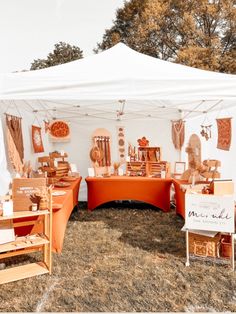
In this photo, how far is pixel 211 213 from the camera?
3377mm

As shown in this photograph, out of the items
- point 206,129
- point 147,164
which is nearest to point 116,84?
point 147,164

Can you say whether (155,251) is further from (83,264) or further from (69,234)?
(69,234)

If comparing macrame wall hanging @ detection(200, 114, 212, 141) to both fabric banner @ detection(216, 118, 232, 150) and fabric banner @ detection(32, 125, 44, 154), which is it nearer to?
fabric banner @ detection(216, 118, 232, 150)

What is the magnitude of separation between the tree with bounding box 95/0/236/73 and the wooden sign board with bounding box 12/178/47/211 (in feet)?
36.8

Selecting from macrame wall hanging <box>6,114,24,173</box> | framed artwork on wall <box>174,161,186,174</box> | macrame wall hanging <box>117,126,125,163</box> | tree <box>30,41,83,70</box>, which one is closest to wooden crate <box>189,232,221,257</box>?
macrame wall hanging <box>6,114,24,173</box>

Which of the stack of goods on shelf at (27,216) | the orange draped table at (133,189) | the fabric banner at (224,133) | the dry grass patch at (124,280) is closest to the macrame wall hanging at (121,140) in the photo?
the orange draped table at (133,189)

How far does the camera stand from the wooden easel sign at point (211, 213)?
3.32m

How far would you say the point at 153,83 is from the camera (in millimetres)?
3557

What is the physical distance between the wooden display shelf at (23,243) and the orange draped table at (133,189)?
2732 mm

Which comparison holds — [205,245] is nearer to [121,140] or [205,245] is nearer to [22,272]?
[22,272]

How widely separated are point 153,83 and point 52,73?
120 centimetres

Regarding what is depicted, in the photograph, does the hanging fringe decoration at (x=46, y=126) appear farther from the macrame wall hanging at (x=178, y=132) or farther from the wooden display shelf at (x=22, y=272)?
the wooden display shelf at (x=22, y=272)

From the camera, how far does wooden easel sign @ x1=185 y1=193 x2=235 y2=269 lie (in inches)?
131

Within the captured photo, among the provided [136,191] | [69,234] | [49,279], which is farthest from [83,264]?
[136,191]
